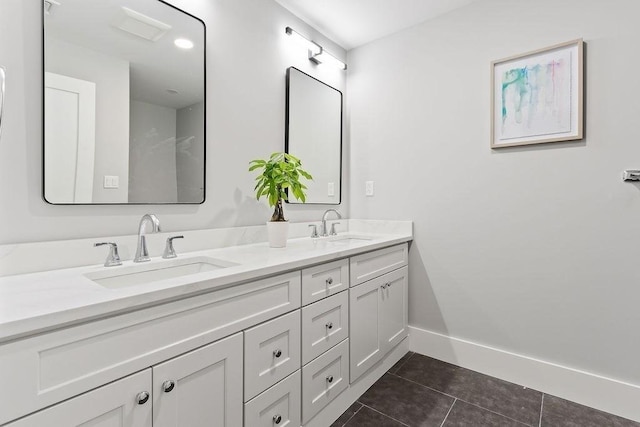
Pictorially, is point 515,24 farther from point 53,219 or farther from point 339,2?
point 53,219

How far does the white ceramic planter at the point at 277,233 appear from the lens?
1686mm

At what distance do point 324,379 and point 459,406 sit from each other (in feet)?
2.55

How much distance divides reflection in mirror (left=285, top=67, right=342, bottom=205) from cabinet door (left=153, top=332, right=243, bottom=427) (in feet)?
4.09

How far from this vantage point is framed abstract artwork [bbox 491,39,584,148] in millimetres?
1660

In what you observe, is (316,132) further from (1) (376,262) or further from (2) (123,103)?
(2) (123,103)

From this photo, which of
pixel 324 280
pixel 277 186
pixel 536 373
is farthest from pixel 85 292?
pixel 536 373

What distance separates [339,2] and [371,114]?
2.62 ft

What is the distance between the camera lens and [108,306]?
2.47 feet

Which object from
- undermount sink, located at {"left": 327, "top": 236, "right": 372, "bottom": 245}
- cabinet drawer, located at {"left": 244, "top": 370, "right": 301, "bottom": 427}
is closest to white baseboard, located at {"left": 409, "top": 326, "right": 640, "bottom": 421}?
undermount sink, located at {"left": 327, "top": 236, "right": 372, "bottom": 245}

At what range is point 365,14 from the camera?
83.9 inches

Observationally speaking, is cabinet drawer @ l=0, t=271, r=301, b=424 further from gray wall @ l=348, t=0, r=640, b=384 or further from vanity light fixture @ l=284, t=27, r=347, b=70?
vanity light fixture @ l=284, t=27, r=347, b=70

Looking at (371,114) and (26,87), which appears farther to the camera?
(371,114)

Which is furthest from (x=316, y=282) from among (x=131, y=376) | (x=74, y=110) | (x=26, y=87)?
(x=26, y=87)

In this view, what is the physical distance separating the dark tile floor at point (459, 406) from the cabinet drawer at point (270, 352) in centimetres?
54
